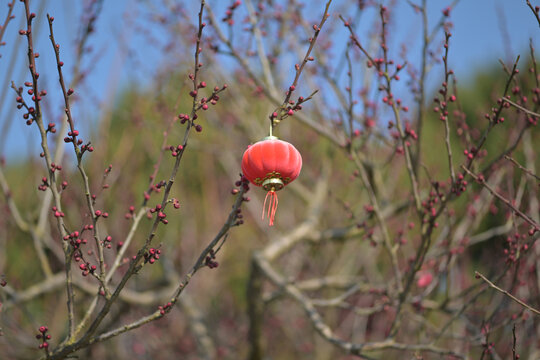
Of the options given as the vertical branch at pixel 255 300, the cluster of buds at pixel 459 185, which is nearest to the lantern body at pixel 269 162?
the cluster of buds at pixel 459 185

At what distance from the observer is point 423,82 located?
270 centimetres

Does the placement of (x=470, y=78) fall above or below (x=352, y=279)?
above

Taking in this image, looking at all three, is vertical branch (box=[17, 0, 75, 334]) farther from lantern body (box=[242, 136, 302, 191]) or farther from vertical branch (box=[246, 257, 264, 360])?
vertical branch (box=[246, 257, 264, 360])

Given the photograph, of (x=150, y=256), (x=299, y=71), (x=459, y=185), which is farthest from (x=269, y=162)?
(x=459, y=185)

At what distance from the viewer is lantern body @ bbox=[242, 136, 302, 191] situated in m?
1.59

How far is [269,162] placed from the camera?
1.59 meters

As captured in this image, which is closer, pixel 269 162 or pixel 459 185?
pixel 269 162

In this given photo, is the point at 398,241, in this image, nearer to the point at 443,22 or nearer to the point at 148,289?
the point at 443,22

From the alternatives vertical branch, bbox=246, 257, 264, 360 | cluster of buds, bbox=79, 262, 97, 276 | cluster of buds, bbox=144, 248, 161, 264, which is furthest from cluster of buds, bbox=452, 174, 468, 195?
vertical branch, bbox=246, 257, 264, 360

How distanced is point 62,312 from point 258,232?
3.01m

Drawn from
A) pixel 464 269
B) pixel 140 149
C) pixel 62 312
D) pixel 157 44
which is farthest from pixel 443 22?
pixel 140 149

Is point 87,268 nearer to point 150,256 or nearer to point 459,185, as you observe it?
point 150,256

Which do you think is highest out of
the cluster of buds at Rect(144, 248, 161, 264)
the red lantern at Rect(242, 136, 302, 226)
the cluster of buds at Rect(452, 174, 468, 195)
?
the cluster of buds at Rect(452, 174, 468, 195)

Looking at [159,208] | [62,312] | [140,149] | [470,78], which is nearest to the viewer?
[159,208]
